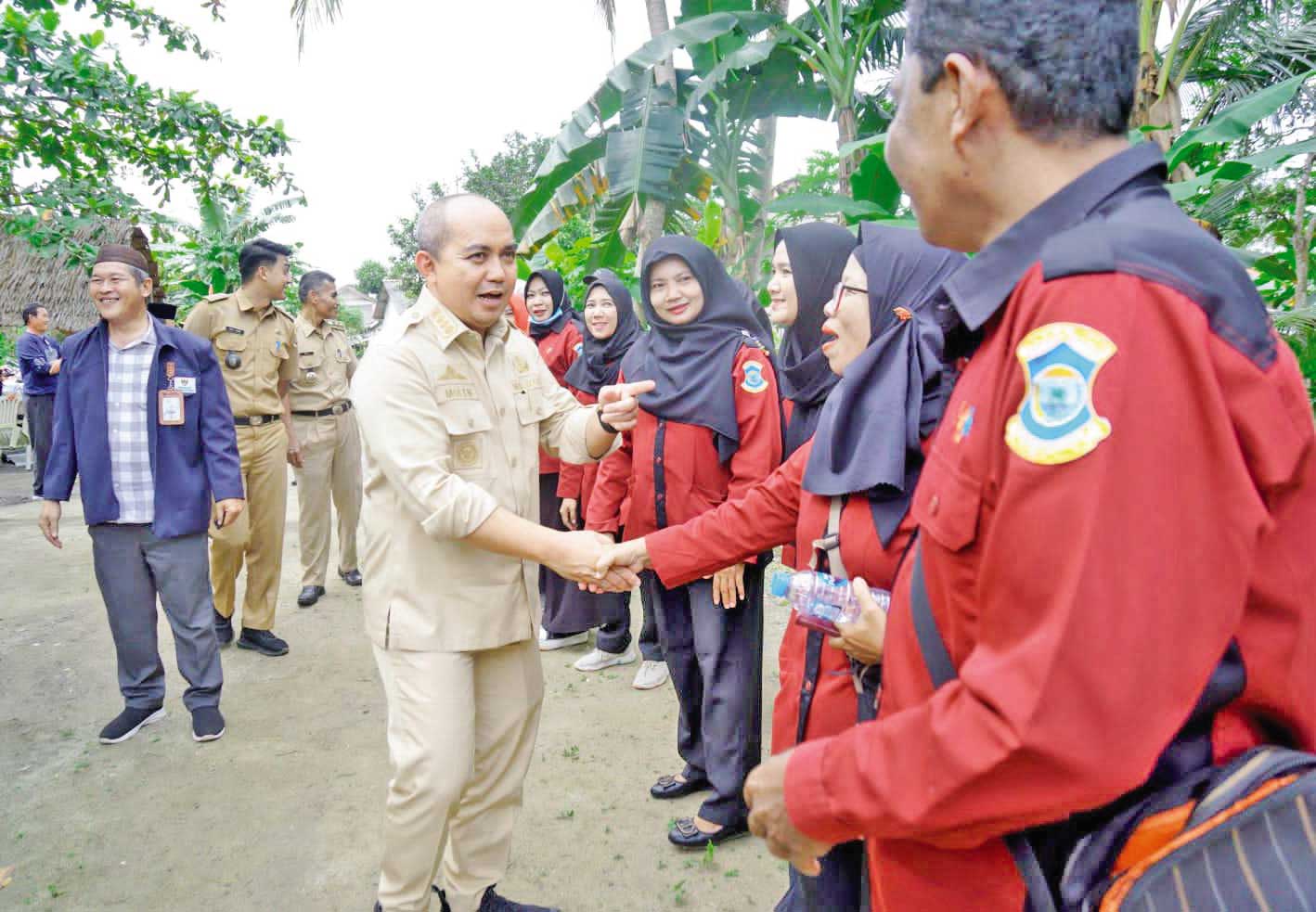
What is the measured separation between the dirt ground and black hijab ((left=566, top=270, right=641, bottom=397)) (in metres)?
1.71

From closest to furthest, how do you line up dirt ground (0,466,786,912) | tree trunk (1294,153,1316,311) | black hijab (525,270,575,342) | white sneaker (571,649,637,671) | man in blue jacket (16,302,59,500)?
dirt ground (0,466,786,912) → tree trunk (1294,153,1316,311) → white sneaker (571,649,637,671) → black hijab (525,270,575,342) → man in blue jacket (16,302,59,500)

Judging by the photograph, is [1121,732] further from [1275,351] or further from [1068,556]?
[1275,351]

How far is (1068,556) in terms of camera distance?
82cm

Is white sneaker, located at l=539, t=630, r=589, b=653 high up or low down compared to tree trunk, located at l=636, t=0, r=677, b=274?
down

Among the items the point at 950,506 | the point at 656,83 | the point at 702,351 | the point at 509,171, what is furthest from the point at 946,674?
the point at 509,171

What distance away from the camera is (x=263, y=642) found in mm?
5176

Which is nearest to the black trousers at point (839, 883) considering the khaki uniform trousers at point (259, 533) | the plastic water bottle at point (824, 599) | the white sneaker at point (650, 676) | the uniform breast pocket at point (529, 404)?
the plastic water bottle at point (824, 599)

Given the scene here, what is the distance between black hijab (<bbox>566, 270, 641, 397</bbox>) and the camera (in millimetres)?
5125

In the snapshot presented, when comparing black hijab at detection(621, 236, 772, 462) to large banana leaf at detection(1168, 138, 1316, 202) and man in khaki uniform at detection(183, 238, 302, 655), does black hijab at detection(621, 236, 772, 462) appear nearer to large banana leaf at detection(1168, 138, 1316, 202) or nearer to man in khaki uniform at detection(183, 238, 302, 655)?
large banana leaf at detection(1168, 138, 1316, 202)

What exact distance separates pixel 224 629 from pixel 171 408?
1.91m

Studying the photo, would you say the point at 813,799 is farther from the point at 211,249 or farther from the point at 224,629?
the point at 211,249

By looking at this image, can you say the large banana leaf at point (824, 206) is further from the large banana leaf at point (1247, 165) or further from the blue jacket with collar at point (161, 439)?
the blue jacket with collar at point (161, 439)

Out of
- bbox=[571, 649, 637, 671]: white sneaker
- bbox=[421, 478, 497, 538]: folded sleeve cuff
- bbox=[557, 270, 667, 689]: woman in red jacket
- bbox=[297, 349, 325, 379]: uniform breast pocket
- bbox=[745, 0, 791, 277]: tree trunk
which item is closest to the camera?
bbox=[421, 478, 497, 538]: folded sleeve cuff

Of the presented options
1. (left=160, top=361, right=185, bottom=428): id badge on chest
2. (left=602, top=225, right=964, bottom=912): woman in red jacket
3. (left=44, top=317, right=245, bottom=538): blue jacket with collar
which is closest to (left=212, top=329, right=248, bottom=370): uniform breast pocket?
(left=44, top=317, right=245, bottom=538): blue jacket with collar
